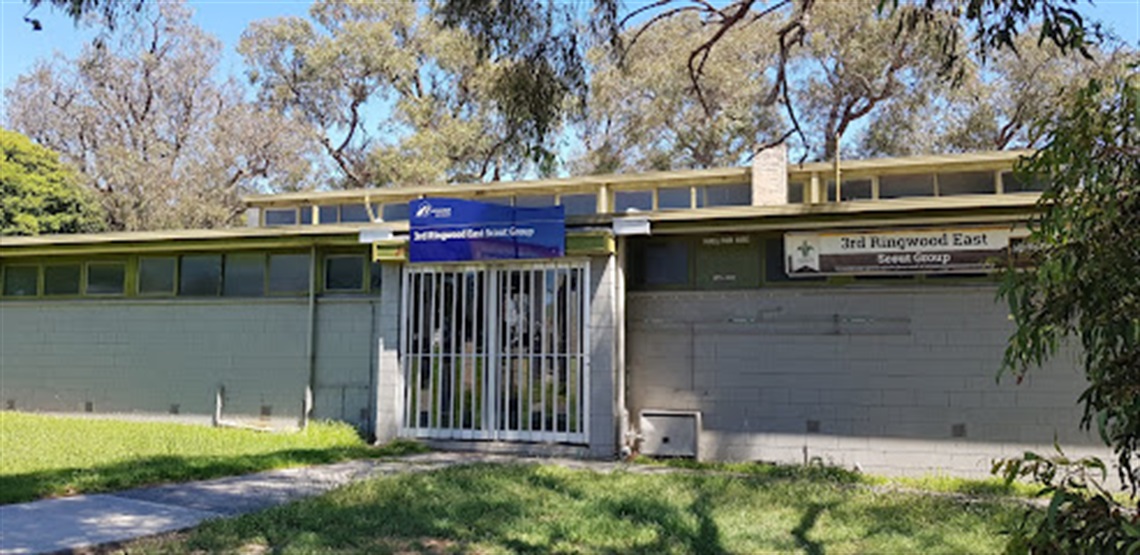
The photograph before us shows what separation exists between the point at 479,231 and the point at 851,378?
5001 mm

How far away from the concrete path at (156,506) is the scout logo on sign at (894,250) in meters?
3.27

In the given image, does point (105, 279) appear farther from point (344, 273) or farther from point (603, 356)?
point (603, 356)

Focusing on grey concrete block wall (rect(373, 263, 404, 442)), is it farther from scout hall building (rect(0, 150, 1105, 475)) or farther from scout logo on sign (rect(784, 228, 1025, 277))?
scout logo on sign (rect(784, 228, 1025, 277))

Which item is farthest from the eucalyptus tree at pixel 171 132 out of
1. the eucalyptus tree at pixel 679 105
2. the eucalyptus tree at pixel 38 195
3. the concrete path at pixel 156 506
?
the concrete path at pixel 156 506

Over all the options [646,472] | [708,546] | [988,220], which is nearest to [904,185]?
[988,220]

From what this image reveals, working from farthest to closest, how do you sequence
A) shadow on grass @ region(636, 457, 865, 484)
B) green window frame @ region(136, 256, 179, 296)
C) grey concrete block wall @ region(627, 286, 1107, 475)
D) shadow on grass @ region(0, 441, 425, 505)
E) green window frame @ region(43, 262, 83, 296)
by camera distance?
green window frame @ region(43, 262, 83, 296) < green window frame @ region(136, 256, 179, 296) < grey concrete block wall @ region(627, 286, 1107, 475) < shadow on grass @ region(636, 457, 865, 484) < shadow on grass @ region(0, 441, 425, 505)

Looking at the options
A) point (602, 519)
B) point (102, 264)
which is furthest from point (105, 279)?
point (602, 519)

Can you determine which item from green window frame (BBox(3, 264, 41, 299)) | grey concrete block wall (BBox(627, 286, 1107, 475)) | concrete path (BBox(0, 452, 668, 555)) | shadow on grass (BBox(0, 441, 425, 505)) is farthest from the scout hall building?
concrete path (BBox(0, 452, 668, 555))

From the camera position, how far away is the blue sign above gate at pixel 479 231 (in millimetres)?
11617

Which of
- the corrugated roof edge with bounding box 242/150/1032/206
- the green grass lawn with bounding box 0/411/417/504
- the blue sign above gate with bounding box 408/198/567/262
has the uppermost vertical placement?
the corrugated roof edge with bounding box 242/150/1032/206

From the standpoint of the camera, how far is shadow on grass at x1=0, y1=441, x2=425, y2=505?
8.11 meters

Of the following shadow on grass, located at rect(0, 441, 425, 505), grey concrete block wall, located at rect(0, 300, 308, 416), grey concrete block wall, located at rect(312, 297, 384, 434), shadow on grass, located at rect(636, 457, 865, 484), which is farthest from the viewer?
grey concrete block wall, located at rect(0, 300, 308, 416)

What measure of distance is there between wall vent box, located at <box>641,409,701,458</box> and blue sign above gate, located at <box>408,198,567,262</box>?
2.44 m

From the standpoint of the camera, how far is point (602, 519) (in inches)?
293
